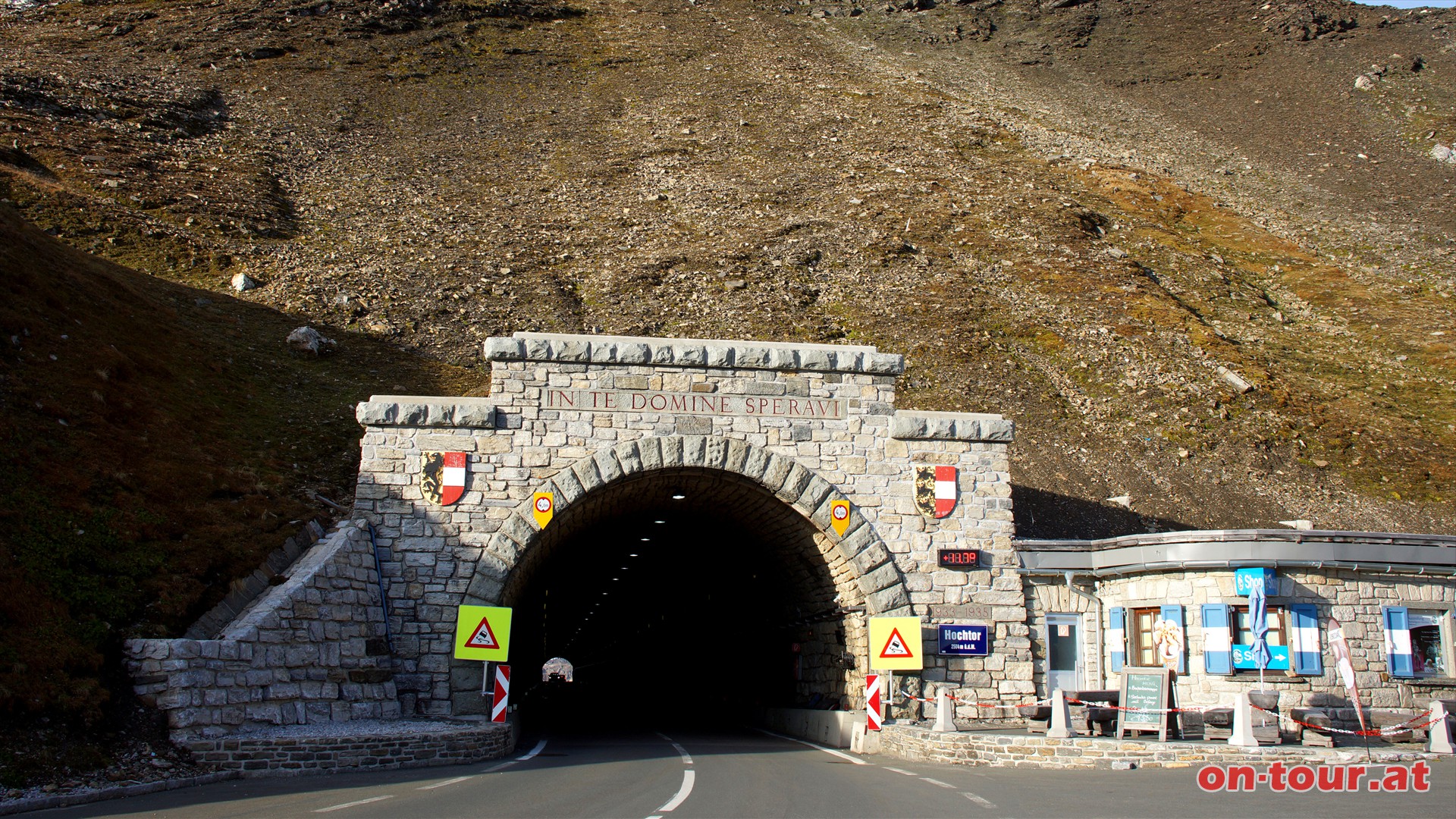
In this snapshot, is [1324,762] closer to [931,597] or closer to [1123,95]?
[931,597]

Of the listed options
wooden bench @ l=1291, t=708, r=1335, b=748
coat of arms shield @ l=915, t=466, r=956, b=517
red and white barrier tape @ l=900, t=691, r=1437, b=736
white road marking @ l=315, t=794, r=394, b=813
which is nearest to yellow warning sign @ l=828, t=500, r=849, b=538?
coat of arms shield @ l=915, t=466, r=956, b=517

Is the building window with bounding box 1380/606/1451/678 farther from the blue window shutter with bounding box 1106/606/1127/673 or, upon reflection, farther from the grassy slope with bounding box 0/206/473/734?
the grassy slope with bounding box 0/206/473/734

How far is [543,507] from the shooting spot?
53.4 ft

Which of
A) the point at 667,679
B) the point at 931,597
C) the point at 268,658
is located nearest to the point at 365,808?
the point at 268,658

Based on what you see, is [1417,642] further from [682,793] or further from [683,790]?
[682,793]

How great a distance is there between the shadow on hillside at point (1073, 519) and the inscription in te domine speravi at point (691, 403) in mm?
8355

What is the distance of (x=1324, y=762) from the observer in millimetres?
12086

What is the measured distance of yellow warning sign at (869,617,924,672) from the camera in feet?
53.4

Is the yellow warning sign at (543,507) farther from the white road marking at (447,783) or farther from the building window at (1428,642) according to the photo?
the building window at (1428,642)

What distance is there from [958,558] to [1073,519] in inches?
330

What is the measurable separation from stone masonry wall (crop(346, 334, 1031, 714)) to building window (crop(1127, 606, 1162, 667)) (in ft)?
6.91

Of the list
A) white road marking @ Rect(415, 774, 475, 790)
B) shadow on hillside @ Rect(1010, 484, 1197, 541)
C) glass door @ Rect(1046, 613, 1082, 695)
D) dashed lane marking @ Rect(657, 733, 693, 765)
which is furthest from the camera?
shadow on hillside @ Rect(1010, 484, 1197, 541)

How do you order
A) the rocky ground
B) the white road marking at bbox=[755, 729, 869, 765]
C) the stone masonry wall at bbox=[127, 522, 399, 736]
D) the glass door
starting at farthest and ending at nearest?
1. the rocky ground
2. the glass door
3. the white road marking at bbox=[755, 729, 869, 765]
4. the stone masonry wall at bbox=[127, 522, 399, 736]

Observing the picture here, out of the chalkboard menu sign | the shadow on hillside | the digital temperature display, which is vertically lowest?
the chalkboard menu sign
